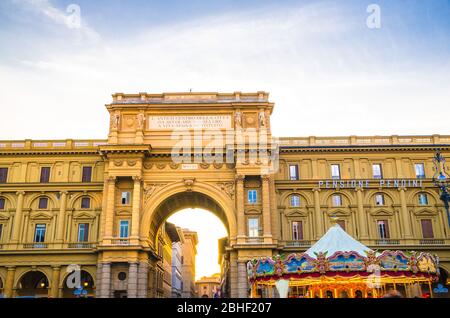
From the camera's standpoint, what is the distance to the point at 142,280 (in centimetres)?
4803

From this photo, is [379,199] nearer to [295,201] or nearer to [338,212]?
[338,212]

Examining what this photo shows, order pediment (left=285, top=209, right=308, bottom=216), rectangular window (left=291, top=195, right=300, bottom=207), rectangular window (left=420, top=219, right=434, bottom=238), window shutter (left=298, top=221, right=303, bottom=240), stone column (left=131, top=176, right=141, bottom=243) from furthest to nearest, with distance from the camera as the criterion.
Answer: rectangular window (left=291, top=195, right=300, bottom=207)
pediment (left=285, top=209, right=308, bottom=216)
window shutter (left=298, top=221, right=303, bottom=240)
rectangular window (left=420, top=219, right=434, bottom=238)
stone column (left=131, top=176, right=141, bottom=243)

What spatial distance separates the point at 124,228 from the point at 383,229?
27.7 m

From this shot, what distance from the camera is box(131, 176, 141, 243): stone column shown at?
160 ft

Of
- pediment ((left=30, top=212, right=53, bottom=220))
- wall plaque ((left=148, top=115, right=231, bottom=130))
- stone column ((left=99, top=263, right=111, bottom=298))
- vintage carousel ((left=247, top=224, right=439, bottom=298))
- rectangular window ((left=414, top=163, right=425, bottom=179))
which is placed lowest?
vintage carousel ((left=247, top=224, right=439, bottom=298))

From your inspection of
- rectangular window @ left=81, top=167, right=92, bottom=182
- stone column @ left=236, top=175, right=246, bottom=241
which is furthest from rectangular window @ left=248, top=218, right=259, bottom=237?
rectangular window @ left=81, top=167, right=92, bottom=182

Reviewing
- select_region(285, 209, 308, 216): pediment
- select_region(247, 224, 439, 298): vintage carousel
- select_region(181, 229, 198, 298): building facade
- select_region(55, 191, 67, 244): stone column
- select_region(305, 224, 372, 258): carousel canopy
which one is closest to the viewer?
select_region(247, 224, 439, 298): vintage carousel

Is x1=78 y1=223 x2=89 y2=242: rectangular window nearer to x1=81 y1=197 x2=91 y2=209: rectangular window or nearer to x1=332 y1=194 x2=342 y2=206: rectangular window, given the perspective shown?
x1=81 y1=197 x2=91 y2=209: rectangular window

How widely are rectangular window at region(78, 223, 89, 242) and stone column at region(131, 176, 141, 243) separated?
6108 millimetres

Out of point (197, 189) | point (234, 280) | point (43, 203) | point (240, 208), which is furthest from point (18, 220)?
point (234, 280)

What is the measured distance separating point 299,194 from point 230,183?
8.00 metres

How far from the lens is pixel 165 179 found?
5131 cm

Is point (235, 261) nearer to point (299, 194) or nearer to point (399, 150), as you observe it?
point (299, 194)
